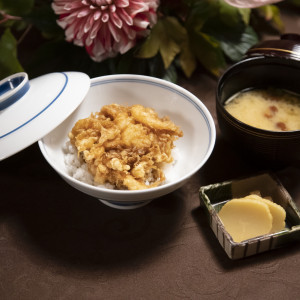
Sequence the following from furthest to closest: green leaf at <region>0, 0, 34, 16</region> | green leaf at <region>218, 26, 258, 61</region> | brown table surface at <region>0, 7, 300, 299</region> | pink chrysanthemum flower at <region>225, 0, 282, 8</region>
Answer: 1. green leaf at <region>218, 26, 258, 61</region>
2. green leaf at <region>0, 0, 34, 16</region>
3. pink chrysanthemum flower at <region>225, 0, 282, 8</region>
4. brown table surface at <region>0, 7, 300, 299</region>

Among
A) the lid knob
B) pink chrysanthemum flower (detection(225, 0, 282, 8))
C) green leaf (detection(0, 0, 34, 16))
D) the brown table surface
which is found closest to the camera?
the brown table surface

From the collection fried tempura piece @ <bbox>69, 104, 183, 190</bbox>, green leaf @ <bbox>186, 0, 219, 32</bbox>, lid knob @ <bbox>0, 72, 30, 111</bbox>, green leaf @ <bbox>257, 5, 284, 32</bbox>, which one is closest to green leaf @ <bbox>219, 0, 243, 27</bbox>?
green leaf @ <bbox>186, 0, 219, 32</bbox>

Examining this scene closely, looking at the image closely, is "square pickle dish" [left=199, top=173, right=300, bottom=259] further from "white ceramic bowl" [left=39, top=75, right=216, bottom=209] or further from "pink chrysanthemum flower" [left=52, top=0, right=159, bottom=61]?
"pink chrysanthemum flower" [left=52, top=0, right=159, bottom=61]

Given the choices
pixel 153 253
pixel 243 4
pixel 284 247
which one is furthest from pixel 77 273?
pixel 243 4

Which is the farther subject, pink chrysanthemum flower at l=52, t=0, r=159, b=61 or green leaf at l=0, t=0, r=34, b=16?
green leaf at l=0, t=0, r=34, b=16

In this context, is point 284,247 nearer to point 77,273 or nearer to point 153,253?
point 153,253

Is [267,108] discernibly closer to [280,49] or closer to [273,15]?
[280,49]
